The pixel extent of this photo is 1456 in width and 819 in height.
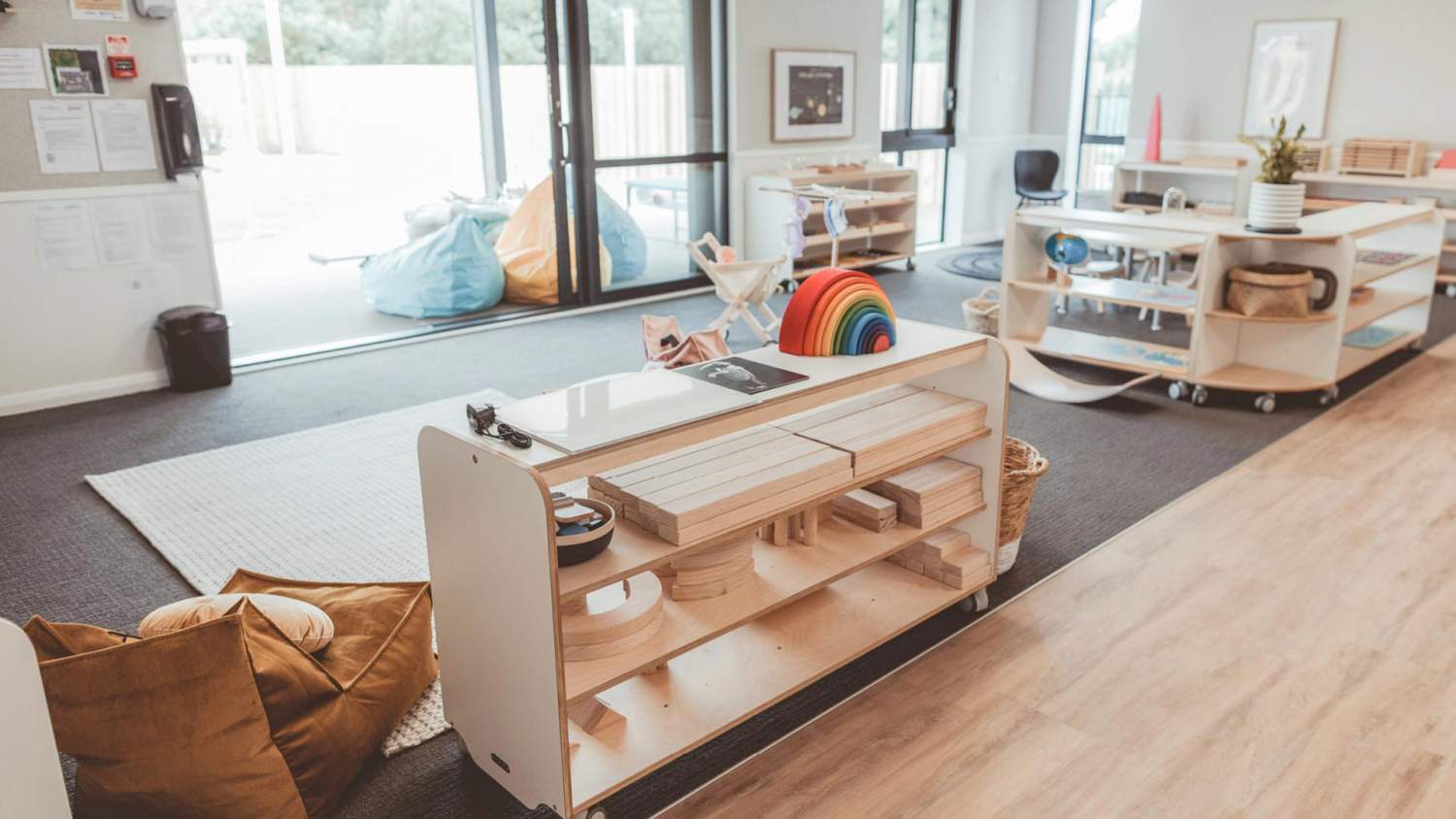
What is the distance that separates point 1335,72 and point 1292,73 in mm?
291

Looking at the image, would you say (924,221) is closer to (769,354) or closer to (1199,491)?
(1199,491)

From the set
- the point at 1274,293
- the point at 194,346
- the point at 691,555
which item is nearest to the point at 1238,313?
the point at 1274,293

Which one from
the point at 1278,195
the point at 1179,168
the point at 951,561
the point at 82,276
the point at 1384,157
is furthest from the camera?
the point at 1179,168

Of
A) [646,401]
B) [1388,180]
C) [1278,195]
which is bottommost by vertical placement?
[646,401]

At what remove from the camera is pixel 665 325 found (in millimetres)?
4852

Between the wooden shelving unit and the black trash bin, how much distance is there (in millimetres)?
3428

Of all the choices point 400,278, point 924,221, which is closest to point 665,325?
point 400,278

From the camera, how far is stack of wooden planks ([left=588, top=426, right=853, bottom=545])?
219 cm

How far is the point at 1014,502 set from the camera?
3.11 m

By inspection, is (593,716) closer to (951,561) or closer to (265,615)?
(265,615)

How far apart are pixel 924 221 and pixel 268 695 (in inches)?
326

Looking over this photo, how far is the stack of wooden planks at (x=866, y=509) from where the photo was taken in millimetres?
2752

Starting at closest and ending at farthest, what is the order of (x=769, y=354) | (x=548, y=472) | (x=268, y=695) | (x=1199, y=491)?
1. (x=548, y=472)
2. (x=268, y=695)
3. (x=769, y=354)
4. (x=1199, y=491)

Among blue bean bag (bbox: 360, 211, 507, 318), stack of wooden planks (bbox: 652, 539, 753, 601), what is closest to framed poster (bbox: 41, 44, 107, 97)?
blue bean bag (bbox: 360, 211, 507, 318)
